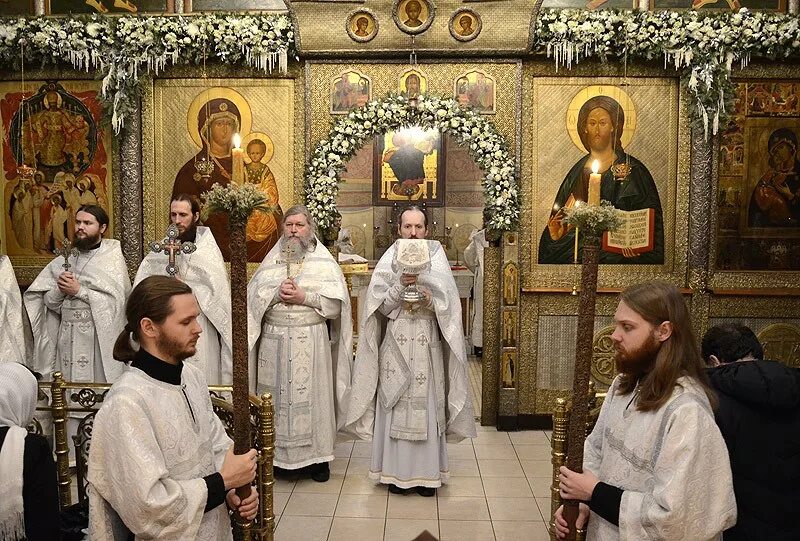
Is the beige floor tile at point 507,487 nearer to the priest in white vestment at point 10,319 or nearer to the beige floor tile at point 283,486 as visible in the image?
the beige floor tile at point 283,486

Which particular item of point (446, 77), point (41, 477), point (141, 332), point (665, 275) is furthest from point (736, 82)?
point (41, 477)

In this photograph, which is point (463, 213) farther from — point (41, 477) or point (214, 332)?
point (41, 477)

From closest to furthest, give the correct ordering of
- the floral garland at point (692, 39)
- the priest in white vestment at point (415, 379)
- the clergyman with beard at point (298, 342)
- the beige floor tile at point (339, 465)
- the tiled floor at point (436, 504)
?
the tiled floor at point (436, 504), the priest in white vestment at point (415, 379), the clergyman with beard at point (298, 342), the beige floor tile at point (339, 465), the floral garland at point (692, 39)

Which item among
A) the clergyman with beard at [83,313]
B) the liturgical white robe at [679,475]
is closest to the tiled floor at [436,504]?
the clergyman with beard at [83,313]

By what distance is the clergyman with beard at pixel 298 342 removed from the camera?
6793mm

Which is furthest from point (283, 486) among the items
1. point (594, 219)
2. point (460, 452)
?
point (594, 219)

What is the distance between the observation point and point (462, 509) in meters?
6.23

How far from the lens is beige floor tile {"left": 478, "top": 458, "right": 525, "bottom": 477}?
7.12 metres

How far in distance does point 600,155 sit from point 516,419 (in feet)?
10.5

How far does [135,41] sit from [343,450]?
16.6 feet

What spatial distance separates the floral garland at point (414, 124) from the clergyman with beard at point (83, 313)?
2.32 meters

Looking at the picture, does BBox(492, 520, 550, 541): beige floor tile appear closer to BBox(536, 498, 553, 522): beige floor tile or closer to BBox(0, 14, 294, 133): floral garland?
BBox(536, 498, 553, 522): beige floor tile

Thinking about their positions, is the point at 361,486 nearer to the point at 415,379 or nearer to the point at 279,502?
the point at 279,502

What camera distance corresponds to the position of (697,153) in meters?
8.44
